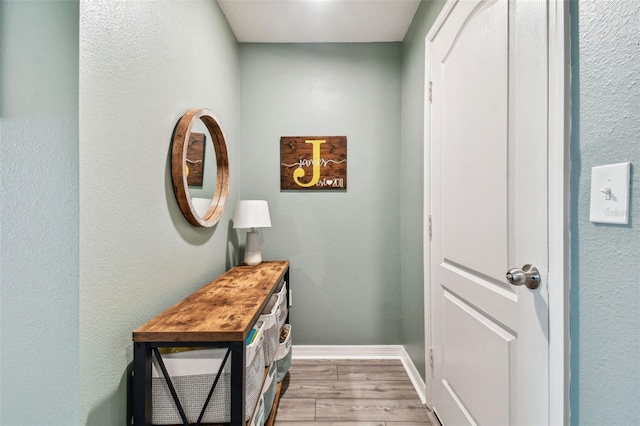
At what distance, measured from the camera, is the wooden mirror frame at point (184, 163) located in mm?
1255

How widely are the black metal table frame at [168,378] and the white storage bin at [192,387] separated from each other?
0.06 feet

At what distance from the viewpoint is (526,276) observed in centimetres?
84

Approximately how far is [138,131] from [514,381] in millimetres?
1552

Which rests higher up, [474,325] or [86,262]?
[86,262]

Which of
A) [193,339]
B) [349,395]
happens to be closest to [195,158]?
[193,339]

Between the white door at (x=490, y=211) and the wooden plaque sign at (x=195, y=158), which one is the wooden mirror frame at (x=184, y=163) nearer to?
the wooden plaque sign at (x=195, y=158)

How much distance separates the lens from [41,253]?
30.4 inches

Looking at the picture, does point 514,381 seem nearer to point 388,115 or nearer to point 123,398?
point 123,398

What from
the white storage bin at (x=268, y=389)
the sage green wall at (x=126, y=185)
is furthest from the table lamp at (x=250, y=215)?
the white storage bin at (x=268, y=389)

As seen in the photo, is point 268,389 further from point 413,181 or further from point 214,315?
point 413,181

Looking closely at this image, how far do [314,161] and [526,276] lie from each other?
1.72m

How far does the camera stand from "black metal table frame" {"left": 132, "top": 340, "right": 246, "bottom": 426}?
2.97 feet

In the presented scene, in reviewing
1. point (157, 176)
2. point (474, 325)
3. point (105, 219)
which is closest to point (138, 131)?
point (157, 176)

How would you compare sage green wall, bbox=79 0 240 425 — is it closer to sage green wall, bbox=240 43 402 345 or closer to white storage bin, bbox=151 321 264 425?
white storage bin, bbox=151 321 264 425
